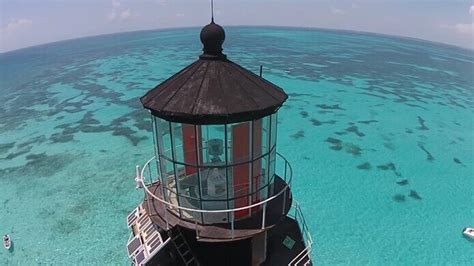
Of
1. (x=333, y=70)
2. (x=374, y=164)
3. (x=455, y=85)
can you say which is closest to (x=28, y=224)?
(x=374, y=164)

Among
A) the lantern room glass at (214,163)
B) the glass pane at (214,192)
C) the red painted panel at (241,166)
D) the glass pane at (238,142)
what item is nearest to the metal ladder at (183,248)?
the lantern room glass at (214,163)

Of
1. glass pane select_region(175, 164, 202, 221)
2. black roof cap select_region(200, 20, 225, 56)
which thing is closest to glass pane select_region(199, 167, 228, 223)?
glass pane select_region(175, 164, 202, 221)

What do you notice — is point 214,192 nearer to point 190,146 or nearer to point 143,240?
point 190,146

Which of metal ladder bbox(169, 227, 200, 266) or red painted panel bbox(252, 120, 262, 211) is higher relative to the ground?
red painted panel bbox(252, 120, 262, 211)

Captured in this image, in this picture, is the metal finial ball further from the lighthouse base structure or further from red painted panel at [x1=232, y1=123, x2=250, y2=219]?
the lighthouse base structure

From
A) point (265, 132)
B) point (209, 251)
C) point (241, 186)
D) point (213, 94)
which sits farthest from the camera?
point (209, 251)

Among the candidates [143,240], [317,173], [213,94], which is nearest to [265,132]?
[213,94]
